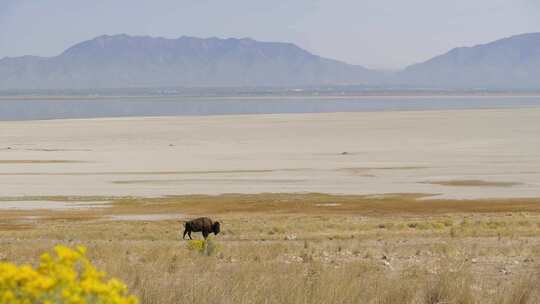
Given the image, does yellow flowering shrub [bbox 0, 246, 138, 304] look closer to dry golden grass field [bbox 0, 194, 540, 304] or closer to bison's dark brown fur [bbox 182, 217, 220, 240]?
dry golden grass field [bbox 0, 194, 540, 304]

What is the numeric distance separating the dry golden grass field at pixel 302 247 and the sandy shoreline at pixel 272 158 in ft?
12.4

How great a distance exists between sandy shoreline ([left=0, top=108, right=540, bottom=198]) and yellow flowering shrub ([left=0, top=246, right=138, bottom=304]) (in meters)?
32.2

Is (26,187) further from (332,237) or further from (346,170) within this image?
(332,237)

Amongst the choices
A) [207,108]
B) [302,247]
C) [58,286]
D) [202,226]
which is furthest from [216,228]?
[207,108]

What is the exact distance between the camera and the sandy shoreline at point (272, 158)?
128 ft

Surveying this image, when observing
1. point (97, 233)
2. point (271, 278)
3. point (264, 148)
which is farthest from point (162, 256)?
point (264, 148)

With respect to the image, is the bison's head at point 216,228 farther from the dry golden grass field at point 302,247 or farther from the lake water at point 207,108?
the lake water at point 207,108

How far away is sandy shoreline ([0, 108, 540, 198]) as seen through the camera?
39094 mm

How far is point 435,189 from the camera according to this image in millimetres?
37438

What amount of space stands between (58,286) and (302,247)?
1241 centimetres

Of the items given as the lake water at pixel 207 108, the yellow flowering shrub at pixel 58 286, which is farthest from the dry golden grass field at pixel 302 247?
the lake water at pixel 207 108

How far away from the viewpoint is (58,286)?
12.0 feet

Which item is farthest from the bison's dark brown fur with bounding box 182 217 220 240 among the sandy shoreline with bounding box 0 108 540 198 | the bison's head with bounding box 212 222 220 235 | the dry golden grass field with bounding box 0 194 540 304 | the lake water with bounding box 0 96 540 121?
the lake water with bounding box 0 96 540 121

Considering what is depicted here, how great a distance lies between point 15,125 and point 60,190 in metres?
52.9
